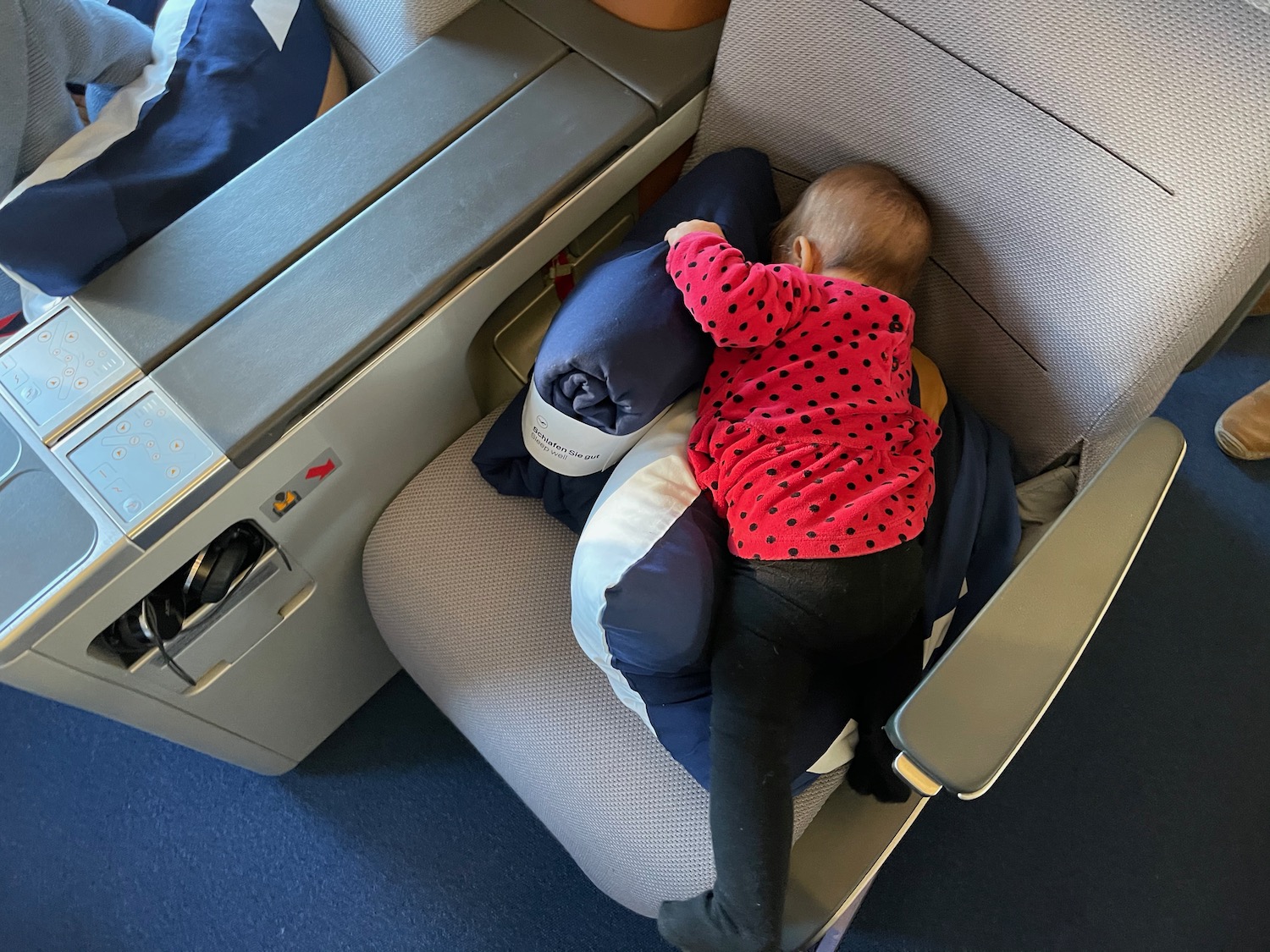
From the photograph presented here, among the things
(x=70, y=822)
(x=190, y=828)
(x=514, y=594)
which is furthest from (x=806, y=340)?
(x=70, y=822)

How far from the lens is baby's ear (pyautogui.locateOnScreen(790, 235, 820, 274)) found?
0.87 m

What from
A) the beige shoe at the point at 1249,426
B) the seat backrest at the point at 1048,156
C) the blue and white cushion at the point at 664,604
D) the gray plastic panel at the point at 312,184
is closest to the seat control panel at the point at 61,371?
Result: the gray plastic panel at the point at 312,184

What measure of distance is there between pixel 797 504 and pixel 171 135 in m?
0.72

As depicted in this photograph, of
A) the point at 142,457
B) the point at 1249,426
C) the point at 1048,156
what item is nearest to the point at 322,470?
the point at 142,457

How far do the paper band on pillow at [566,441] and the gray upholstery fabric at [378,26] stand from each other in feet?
1.34

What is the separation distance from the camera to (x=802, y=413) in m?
0.78

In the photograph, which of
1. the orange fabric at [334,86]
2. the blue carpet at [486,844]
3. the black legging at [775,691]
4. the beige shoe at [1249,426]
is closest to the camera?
the black legging at [775,691]

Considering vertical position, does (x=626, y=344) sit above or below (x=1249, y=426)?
above

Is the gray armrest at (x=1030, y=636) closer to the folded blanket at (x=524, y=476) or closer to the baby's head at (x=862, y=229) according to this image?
the baby's head at (x=862, y=229)

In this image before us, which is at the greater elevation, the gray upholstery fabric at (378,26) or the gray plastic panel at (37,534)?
the gray upholstery fabric at (378,26)

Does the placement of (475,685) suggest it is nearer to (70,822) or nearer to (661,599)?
(661,599)

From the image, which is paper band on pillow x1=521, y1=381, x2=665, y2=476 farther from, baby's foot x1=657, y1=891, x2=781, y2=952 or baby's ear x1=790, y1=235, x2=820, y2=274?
baby's foot x1=657, y1=891, x2=781, y2=952

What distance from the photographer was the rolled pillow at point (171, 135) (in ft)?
2.32

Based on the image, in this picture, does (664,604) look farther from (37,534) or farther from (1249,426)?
(1249,426)
